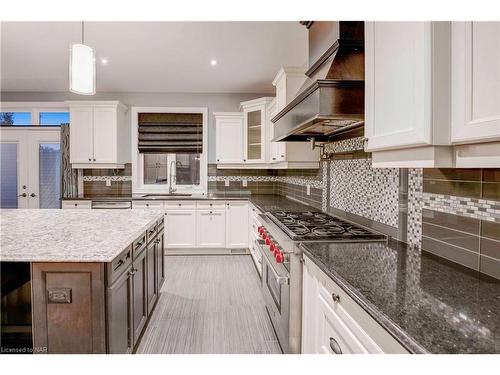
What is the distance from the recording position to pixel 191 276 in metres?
3.84

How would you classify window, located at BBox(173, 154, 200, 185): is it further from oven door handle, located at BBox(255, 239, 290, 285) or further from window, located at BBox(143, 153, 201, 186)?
oven door handle, located at BBox(255, 239, 290, 285)

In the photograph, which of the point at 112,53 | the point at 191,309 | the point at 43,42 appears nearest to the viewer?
the point at 191,309

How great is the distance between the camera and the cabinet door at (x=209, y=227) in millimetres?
4719

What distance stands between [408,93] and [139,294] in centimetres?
204

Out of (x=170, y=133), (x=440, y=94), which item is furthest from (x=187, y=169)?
(x=440, y=94)

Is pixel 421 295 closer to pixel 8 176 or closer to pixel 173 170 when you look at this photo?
pixel 173 170

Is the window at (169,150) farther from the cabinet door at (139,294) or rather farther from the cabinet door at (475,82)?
the cabinet door at (475,82)

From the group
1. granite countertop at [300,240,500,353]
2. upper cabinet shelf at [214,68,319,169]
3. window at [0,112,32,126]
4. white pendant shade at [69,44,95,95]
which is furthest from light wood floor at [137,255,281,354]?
window at [0,112,32,126]

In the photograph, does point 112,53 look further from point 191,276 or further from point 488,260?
point 488,260

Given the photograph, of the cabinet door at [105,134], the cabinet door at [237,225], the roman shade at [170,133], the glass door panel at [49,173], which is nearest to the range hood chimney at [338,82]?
the cabinet door at [237,225]

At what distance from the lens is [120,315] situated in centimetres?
177
